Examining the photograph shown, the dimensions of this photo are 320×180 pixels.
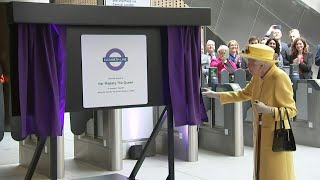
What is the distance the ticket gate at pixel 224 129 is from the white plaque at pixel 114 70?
361 centimetres

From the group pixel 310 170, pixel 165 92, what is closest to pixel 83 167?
pixel 310 170

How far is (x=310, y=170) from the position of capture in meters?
6.01

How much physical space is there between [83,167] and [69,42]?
357 cm

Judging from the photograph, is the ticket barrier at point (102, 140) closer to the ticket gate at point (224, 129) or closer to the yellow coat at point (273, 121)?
the ticket gate at point (224, 129)

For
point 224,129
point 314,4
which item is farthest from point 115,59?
point 314,4

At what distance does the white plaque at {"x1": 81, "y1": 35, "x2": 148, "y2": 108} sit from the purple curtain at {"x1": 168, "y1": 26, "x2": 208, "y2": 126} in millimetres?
197

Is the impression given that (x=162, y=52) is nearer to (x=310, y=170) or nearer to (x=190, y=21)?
(x=190, y=21)

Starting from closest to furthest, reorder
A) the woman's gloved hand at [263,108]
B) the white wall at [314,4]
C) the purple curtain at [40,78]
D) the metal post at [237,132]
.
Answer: the purple curtain at [40,78], the woman's gloved hand at [263,108], the metal post at [237,132], the white wall at [314,4]

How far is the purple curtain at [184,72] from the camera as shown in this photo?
3.57 m

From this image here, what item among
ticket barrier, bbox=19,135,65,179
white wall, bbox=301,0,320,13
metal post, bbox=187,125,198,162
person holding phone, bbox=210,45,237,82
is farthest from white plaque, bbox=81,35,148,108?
white wall, bbox=301,0,320,13

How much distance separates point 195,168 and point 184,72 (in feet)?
9.64

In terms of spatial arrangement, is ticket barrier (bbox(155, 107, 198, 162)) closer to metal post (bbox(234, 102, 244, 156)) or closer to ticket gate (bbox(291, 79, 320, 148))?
metal post (bbox(234, 102, 244, 156))

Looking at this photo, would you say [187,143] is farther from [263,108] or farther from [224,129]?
[263,108]

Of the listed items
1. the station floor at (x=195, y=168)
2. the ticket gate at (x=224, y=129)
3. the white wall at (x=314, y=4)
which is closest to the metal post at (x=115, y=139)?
the station floor at (x=195, y=168)
